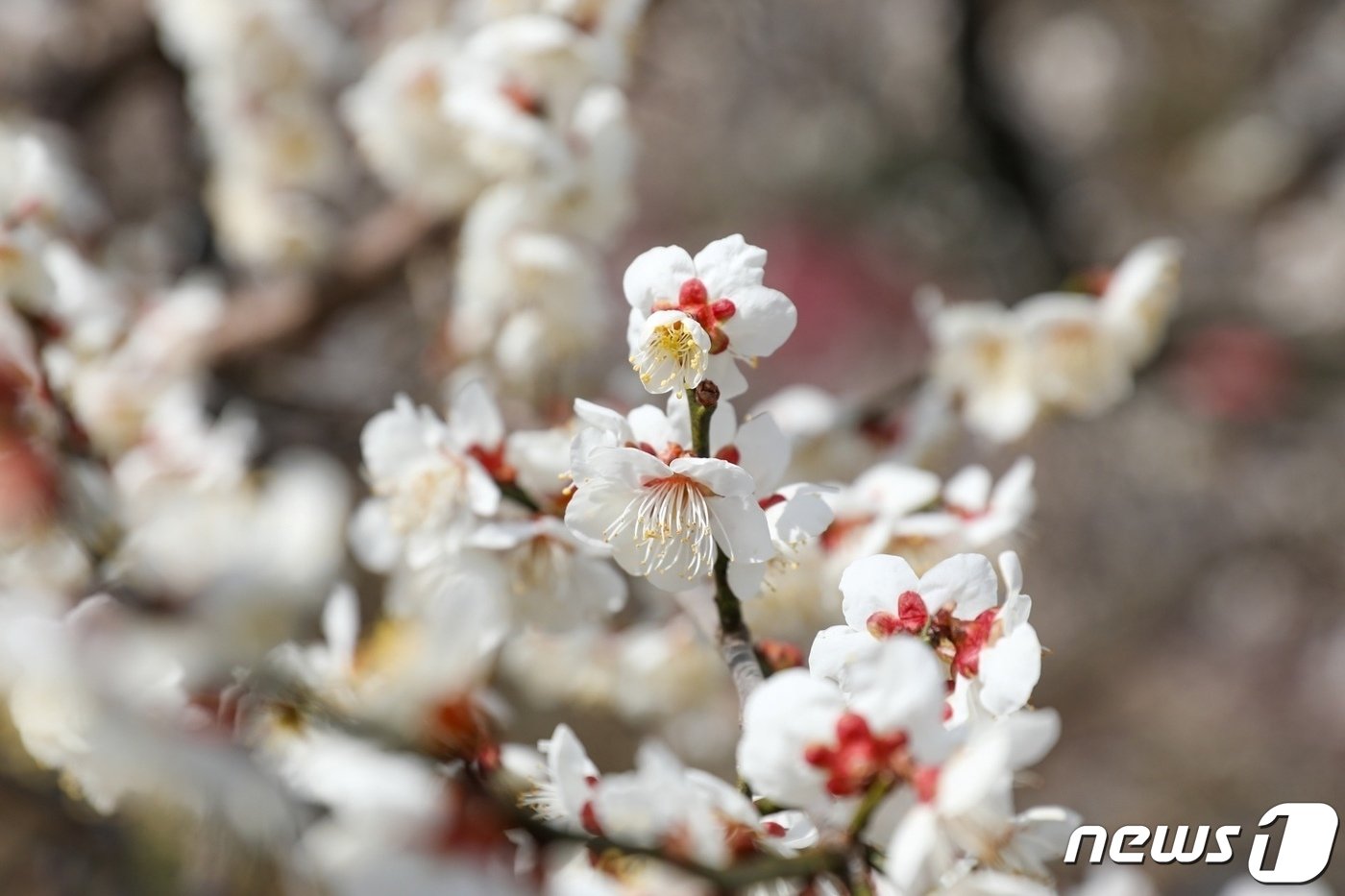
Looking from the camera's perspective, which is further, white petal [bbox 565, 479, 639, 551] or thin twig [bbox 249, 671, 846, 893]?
white petal [bbox 565, 479, 639, 551]

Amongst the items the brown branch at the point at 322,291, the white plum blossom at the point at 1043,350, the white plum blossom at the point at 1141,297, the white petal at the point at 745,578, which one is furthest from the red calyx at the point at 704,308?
the brown branch at the point at 322,291

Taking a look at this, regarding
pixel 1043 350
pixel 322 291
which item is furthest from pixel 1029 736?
pixel 322 291

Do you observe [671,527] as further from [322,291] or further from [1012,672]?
[322,291]

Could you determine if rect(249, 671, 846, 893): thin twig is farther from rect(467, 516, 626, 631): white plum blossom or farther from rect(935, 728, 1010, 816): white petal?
rect(467, 516, 626, 631): white plum blossom

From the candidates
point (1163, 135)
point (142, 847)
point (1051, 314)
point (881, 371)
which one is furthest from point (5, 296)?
point (1163, 135)

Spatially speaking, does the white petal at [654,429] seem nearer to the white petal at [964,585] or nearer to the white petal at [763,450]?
the white petal at [763,450]

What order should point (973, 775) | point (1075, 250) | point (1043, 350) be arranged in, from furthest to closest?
1. point (1075, 250)
2. point (1043, 350)
3. point (973, 775)

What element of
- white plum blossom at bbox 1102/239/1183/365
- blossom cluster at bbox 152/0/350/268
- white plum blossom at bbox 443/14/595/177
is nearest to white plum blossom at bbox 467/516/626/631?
white plum blossom at bbox 443/14/595/177
